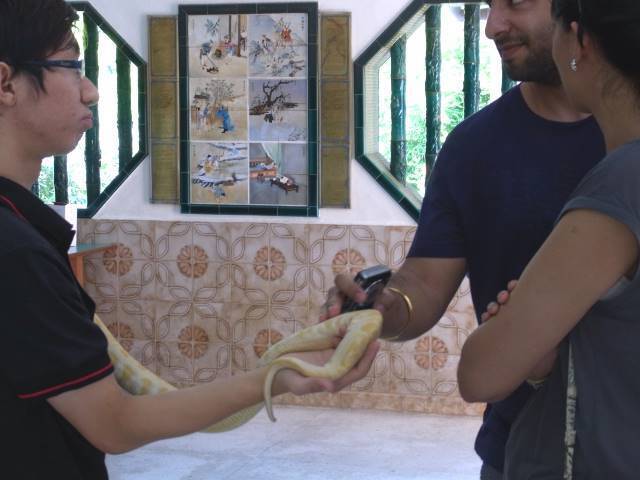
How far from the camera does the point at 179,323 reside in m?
5.07

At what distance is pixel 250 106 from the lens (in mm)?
4859

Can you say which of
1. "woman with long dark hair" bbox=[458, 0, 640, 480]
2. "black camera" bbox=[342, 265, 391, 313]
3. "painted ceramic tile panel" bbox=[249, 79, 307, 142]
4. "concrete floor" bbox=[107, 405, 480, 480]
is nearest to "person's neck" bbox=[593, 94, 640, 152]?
"woman with long dark hair" bbox=[458, 0, 640, 480]

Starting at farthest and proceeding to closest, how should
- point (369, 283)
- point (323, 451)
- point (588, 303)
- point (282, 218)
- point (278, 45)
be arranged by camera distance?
point (282, 218) → point (278, 45) → point (323, 451) → point (369, 283) → point (588, 303)

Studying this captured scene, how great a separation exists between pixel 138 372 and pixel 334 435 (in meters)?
2.97

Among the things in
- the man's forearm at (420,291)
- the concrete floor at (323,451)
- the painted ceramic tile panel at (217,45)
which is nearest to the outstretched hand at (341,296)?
the man's forearm at (420,291)

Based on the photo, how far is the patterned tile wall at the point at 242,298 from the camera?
4.83 m

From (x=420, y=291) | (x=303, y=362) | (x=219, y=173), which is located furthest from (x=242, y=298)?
(x=303, y=362)

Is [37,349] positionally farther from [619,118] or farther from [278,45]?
[278,45]

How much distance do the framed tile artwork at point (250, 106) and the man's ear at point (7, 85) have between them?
3.44 metres

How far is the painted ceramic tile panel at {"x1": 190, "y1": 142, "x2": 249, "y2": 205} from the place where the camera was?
16.1 feet

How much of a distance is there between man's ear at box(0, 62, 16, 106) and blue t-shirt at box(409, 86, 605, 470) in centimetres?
80

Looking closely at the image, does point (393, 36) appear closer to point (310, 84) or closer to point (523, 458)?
point (310, 84)

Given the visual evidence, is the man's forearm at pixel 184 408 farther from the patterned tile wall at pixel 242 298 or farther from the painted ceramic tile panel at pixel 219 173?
the painted ceramic tile panel at pixel 219 173

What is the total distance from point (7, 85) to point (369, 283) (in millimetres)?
685
